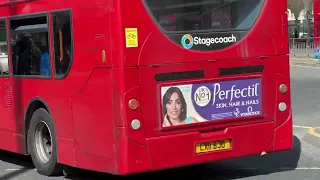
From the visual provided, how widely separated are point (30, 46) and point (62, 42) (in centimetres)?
99

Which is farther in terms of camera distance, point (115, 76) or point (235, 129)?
point (235, 129)

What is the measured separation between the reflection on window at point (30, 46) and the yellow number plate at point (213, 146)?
2.33m

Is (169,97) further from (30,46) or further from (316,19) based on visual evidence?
(316,19)

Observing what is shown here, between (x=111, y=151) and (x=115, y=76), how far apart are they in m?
0.90

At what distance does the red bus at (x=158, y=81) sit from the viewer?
23.3ft

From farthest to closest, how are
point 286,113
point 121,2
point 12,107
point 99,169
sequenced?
point 12,107
point 286,113
point 99,169
point 121,2

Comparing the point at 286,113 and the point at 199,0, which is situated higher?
the point at 199,0

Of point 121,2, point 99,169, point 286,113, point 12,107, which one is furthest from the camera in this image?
point 12,107

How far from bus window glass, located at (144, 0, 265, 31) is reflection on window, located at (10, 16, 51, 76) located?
1.83 meters

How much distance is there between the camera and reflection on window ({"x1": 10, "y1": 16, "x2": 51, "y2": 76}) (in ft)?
27.5

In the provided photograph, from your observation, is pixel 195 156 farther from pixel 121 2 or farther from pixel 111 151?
pixel 121 2

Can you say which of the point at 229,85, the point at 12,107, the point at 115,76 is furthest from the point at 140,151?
the point at 12,107

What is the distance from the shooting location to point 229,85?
25.1 ft

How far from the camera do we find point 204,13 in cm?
757
